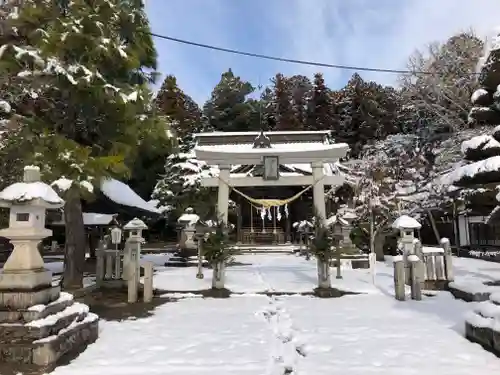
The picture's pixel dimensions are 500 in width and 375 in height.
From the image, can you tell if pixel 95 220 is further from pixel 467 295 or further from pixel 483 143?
pixel 483 143

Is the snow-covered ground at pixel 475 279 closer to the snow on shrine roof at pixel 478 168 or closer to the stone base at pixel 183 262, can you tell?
the snow on shrine roof at pixel 478 168

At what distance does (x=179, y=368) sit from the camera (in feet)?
13.7

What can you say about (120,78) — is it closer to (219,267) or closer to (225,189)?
(225,189)

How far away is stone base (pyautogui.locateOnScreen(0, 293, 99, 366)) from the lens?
4.09 m

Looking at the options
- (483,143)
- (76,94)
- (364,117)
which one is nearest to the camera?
(483,143)

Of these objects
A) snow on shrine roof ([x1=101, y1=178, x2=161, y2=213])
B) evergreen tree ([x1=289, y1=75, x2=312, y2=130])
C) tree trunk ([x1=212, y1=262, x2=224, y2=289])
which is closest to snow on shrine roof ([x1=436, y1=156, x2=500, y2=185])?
tree trunk ([x1=212, y1=262, x2=224, y2=289])

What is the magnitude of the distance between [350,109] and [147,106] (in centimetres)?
3218

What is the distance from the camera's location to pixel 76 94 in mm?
8641

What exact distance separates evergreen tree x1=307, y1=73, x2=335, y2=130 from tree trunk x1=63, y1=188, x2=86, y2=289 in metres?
32.3

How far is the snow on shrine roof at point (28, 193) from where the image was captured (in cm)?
477

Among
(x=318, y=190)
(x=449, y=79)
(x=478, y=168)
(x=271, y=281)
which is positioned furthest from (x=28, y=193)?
(x=449, y=79)

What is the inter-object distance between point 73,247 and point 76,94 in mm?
3445

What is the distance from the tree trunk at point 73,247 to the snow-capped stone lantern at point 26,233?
4.17m

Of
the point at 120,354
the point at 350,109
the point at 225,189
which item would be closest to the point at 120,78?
the point at 225,189
